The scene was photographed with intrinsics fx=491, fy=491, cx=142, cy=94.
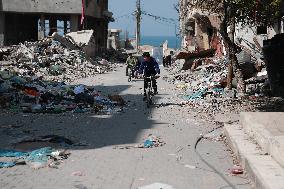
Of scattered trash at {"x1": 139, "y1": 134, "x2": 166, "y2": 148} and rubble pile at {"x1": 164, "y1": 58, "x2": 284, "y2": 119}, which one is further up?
rubble pile at {"x1": 164, "y1": 58, "x2": 284, "y2": 119}

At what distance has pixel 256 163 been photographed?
6.54 meters

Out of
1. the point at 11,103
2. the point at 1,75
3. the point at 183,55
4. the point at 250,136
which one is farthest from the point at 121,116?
the point at 183,55

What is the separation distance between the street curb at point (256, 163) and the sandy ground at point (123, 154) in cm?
23

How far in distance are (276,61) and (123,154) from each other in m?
8.86

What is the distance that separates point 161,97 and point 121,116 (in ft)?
17.8

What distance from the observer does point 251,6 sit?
1491 cm

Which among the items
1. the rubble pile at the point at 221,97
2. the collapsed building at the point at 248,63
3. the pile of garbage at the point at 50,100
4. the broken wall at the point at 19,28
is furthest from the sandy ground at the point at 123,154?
→ the broken wall at the point at 19,28

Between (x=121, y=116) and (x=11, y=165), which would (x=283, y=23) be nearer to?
(x=121, y=116)

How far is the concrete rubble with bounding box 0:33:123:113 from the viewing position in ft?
48.0

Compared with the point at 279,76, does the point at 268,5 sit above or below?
above

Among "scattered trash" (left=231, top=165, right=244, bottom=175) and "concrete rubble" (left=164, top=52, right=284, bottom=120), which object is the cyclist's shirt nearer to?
"concrete rubble" (left=164, top=52, right=284, bottom=120)

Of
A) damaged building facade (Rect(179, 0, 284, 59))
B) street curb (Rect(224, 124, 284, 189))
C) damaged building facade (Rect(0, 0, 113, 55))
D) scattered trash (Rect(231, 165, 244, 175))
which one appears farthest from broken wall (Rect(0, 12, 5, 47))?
scattered trash (Rect(231, 165, 244, 175))

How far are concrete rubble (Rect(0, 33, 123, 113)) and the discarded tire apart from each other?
4.99 metres

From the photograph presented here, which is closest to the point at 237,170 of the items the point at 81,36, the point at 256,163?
the point at 256,163
